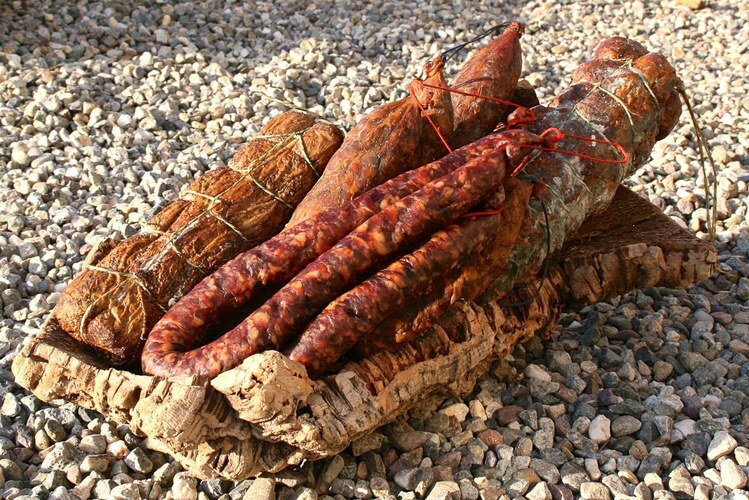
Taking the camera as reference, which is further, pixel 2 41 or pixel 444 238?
pixel 2 41

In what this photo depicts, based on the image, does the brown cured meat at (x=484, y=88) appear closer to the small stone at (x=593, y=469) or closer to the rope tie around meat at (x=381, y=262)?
the rope tie around meat at (x=381, y=262)

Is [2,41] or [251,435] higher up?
[2,41]

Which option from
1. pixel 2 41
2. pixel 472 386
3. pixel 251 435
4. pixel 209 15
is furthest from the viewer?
pixel 209 15

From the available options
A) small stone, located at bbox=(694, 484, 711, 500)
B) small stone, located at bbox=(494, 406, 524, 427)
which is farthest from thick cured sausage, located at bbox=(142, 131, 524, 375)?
small stone, located at bbox=(694, 484, 711, 500)

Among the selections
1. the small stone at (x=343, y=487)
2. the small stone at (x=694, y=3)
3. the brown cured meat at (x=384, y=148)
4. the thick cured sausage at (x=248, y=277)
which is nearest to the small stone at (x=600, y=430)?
the small stone at (x=343, y=487)

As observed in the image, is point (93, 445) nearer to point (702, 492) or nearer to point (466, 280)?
point (466, 280)

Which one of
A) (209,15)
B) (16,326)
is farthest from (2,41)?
(16,326)

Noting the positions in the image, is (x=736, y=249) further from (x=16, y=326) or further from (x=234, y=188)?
(x=16, y=326)

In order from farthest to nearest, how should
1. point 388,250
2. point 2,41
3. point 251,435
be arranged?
1. point 2,41
2. point 388,250
3. point 251,435
